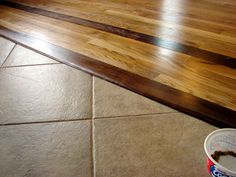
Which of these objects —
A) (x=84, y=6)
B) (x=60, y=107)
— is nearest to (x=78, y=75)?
(x=60, y=107)

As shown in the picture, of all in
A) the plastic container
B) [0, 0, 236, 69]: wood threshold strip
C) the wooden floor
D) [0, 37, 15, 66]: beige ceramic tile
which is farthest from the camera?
[0, 37, 15, 66]: beige ceramic tile

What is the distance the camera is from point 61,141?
108cm

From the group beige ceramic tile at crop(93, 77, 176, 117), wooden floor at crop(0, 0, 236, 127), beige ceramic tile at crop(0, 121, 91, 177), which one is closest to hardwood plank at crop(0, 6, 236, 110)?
wooden floor at crop(0, 0, 236, 127)

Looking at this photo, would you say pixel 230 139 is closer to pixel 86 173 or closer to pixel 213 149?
pixel 213 149

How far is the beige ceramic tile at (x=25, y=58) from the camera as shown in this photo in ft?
5.48

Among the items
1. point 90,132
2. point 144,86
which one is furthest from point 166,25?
point 90,132

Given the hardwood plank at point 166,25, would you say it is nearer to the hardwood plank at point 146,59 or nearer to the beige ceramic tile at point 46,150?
the hardwood plank at point 146,59

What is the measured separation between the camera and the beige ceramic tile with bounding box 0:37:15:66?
5.82 ft

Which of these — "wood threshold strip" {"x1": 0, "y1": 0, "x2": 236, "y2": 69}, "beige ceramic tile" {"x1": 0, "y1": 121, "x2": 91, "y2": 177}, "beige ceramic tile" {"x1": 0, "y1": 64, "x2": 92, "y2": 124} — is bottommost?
"beige ceramic tile" {"x1": 0, "y1": 121, "x2": 91, "y2": 177}

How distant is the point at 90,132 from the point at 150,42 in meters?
0.94

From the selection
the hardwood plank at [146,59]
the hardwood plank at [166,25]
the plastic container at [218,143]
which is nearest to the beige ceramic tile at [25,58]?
the hardwood plank at [146,59]

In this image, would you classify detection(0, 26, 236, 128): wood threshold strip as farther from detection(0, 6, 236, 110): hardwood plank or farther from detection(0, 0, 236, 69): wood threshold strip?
detection(0, 0, 236, 69): wood threshold strip

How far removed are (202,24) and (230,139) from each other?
1324 mm

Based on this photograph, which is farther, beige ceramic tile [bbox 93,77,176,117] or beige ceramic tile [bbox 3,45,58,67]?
beige ceramic tile [bbox 3,45,58,67]
